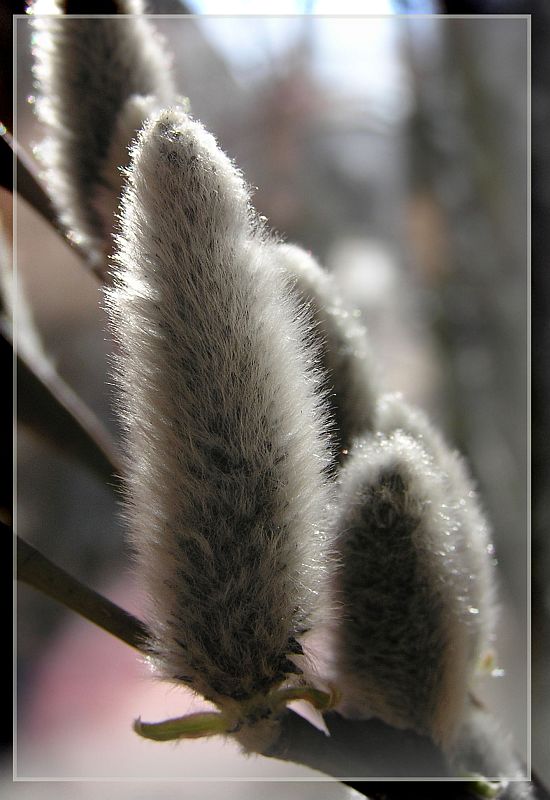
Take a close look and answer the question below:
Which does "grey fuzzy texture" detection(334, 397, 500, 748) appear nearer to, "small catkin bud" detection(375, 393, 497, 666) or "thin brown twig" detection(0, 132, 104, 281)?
"small catkin bud" detection(375, 393, 497, 666)

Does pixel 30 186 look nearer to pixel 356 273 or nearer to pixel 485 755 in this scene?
pixel 485 755

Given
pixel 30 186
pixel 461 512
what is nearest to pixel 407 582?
pixel 461 512

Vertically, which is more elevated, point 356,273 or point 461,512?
point 356,273

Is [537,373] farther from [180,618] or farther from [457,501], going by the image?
[180,618]

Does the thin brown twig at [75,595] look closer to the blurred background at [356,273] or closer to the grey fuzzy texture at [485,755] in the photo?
the blurred background at [356,273]

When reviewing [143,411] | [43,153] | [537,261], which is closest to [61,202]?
[43,153]
